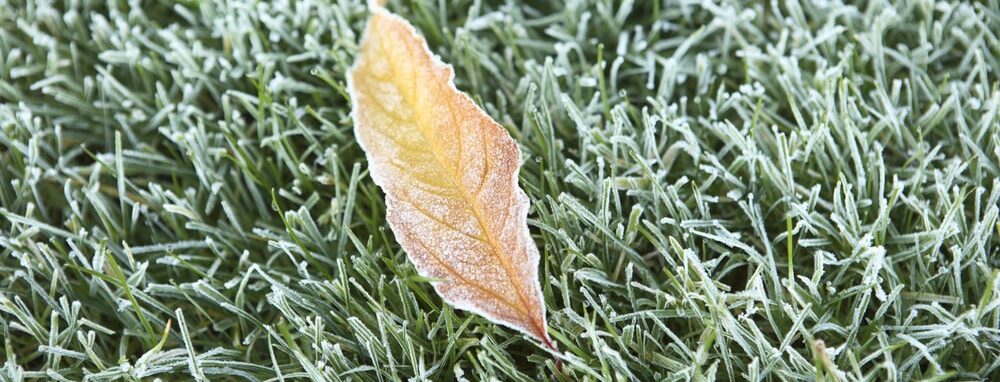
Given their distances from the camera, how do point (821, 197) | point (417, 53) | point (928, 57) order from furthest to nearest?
point (928, 57), point (821, 197), point (417, 53)

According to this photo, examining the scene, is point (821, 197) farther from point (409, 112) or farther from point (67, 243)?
point (67, 243)

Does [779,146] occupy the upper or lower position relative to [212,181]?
upper

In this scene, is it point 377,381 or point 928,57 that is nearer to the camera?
point 377,381

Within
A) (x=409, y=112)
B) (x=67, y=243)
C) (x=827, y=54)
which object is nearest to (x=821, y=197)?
(x=827, y=54)

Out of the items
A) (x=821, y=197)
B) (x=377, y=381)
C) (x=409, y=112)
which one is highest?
(x=409, y=112)

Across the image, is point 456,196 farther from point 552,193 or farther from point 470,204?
point 552,193

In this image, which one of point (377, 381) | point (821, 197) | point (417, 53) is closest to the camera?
point (417, 53)
